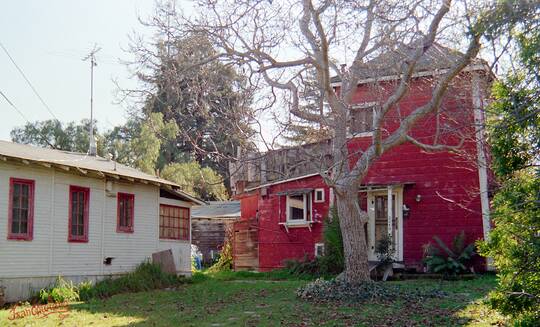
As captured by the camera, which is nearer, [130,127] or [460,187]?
[460,187]

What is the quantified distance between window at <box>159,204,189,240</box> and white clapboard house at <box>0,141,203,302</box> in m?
0.03

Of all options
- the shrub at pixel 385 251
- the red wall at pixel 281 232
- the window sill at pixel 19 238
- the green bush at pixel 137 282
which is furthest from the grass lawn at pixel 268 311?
the red wall at pixel 281 232

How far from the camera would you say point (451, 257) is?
1542 centimetres

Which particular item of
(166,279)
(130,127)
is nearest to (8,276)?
(166,279)

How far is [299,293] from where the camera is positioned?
12.0 metres

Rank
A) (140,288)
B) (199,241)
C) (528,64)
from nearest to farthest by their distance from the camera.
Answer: (528,64) < (140,288) < (199,241)

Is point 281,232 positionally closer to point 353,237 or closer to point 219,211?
point 353,237

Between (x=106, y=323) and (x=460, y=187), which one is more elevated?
(x=460, y=187)

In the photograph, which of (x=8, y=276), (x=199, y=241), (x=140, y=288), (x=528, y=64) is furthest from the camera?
(x=199, y=241)

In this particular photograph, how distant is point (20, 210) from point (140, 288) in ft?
12.6

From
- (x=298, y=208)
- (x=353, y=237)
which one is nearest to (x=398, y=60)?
(x=353, y=237)

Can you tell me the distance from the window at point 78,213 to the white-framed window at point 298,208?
22.5ft

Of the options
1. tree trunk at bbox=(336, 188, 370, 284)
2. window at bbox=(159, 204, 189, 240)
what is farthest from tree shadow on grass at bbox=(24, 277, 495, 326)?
window at bbox=(159, 204, 189, 240)

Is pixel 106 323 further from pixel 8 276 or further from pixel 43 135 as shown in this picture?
pixel 43 135
